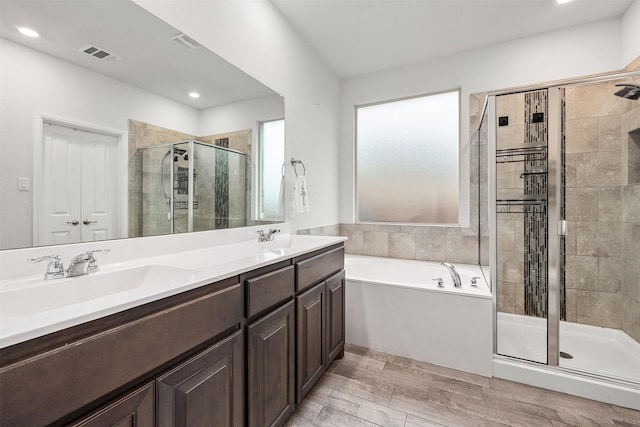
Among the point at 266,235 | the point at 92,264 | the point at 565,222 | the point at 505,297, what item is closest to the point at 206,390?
the point at 92,264

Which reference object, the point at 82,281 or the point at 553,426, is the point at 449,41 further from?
the point at 82,281

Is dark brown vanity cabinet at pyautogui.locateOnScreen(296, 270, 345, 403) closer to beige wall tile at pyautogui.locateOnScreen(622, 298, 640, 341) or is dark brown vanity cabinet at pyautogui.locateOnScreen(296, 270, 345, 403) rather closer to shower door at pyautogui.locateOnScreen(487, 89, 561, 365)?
shower door at pyautogui.locateOnScreen(487, 89, 561, 365)

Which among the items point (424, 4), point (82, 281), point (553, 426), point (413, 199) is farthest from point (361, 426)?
point (424, 4)

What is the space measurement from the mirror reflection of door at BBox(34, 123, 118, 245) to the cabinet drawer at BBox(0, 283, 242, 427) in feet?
2.01

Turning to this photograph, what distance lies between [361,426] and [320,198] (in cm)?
202

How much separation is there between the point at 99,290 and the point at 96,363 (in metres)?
0.44

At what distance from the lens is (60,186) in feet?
3.37

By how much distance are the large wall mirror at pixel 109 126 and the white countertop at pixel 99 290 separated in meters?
0.18

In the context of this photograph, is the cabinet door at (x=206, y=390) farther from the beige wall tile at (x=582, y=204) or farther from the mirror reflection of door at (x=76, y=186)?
the beige wall tile at (x=582, y=204)

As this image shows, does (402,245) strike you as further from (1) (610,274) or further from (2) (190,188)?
(2) (190,188)

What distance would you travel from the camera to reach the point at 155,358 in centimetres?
77

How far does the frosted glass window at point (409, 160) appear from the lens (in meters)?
3.03

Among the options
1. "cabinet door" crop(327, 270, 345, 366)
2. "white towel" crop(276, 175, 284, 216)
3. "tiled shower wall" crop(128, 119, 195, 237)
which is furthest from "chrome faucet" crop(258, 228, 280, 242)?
"tiled shower wall" crop(128, 119, 195, 237)

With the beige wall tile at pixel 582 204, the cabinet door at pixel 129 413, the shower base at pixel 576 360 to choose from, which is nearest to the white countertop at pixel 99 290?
the cabinet door at pixel 129 413
